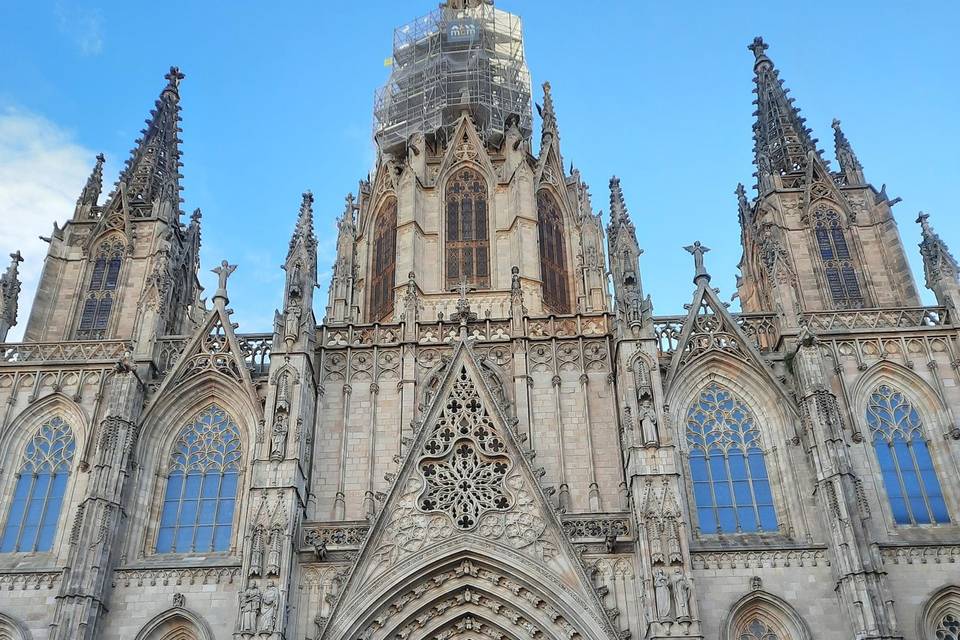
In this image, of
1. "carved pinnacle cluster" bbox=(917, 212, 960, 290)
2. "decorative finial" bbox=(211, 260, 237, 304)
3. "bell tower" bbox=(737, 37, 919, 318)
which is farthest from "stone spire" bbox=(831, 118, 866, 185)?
"decorative finial" bbox=(211, 260, 237, 304)

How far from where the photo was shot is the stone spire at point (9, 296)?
→ 27781 millimetres

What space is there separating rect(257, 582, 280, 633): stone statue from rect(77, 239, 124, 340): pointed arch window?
11.4 m

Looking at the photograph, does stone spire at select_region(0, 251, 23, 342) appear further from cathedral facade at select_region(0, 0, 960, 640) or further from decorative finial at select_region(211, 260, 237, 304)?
decorative finial at select_region(211, 260, 237, 304)

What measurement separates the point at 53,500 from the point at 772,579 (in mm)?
17790

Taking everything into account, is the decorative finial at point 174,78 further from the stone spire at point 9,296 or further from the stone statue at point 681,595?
the stone statue at point 681,595

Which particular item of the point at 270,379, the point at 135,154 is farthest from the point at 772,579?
the point at 135,154

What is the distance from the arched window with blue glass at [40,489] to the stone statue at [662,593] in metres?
14.7

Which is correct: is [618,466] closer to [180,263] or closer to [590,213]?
[590,213]

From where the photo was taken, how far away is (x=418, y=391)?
25.3m

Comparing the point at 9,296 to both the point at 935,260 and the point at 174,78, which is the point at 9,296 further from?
the point at 935,260

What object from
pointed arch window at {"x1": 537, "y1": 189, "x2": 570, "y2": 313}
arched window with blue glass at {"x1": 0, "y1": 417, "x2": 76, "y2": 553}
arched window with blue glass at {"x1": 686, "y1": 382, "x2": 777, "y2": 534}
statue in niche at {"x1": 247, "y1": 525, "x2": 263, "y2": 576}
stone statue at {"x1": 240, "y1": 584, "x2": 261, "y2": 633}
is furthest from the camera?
pointed arch window at {"x1": 537, "y1": 189, "x2": 570, "y2": 313}

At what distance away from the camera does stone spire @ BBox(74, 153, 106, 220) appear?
3170 centimetres

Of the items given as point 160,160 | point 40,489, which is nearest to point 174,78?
point 160,160

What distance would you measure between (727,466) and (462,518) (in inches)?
276
